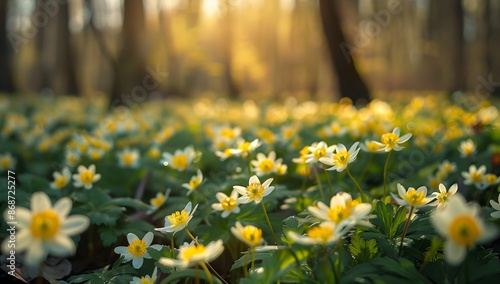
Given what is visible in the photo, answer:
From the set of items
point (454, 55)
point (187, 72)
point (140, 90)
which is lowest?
point (187, 72)

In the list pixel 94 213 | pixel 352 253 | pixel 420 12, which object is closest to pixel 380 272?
pixel 352 253

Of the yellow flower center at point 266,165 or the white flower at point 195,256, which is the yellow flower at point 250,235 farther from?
the yellow flower center at point 266,165

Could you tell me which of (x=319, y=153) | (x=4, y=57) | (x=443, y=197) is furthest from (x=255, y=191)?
(x=4, y=57)

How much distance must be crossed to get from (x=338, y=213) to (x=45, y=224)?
0.74m

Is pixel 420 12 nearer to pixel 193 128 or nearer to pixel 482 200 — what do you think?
pixel 193 128

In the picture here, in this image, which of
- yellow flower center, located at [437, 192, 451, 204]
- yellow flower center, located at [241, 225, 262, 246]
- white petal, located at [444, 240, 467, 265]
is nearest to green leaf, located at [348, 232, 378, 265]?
yellow flower center, located at [437, 192, 451, 204]

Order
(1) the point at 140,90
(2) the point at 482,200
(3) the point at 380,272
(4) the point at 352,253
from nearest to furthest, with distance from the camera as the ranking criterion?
(3) the point at 380,272 < (4) the point at 352,253 < (2) the point at 482,200 < (1) the point at 140,90

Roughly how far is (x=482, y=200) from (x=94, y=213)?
1.96m

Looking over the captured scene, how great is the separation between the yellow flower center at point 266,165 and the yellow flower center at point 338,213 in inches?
35.2

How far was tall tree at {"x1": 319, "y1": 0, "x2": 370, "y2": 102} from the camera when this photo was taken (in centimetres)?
768

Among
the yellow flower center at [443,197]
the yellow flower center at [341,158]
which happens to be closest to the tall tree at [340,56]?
the yellow flower center at [341,158]

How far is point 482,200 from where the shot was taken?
2510 mm

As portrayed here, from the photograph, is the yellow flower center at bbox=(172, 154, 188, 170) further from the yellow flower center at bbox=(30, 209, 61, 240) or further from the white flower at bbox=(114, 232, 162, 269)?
the yellow flower center at bbox=(30, 209, 61, 240)

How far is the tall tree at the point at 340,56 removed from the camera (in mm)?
7676
